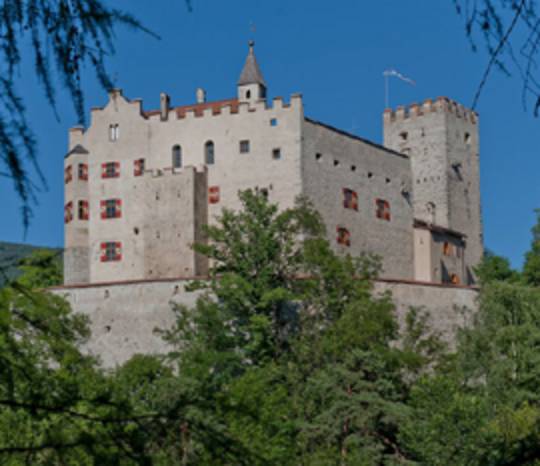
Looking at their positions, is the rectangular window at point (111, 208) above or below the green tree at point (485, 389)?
above

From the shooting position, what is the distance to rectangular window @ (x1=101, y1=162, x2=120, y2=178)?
4284 cm

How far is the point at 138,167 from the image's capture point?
42656 millimetres

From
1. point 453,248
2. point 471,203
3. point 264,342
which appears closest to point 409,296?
point 264,342

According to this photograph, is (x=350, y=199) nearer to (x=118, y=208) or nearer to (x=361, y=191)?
(x=361, y=191)

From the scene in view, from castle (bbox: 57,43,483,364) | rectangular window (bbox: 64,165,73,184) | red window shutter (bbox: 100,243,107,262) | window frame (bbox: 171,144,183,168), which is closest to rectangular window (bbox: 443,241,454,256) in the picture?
castle (bbox: 57,43,483,364)

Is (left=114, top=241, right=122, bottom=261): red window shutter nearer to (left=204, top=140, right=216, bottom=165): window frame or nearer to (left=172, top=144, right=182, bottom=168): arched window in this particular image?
(left=172, top=144, right=182, bottom=168): arched window

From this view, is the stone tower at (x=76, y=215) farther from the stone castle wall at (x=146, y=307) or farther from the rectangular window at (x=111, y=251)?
the stone castle wall at (x=146, y=307)

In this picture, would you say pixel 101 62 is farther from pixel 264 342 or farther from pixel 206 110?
pixel 206 110

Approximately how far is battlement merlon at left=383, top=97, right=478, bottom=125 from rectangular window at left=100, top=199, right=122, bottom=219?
1454 cm

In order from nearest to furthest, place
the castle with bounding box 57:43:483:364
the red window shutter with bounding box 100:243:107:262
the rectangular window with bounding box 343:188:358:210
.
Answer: the castle with bounding box 57:43:483:364 < the red window shutter with bounding box 100:243:107:262 < the rectangular window with bounding box 343:188:358:210

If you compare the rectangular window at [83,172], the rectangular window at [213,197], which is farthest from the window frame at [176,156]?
the rectangular window at [83,172]

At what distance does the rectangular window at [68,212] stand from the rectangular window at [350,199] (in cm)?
994

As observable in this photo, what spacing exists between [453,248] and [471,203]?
463cm

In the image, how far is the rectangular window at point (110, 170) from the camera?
42.8 metres
